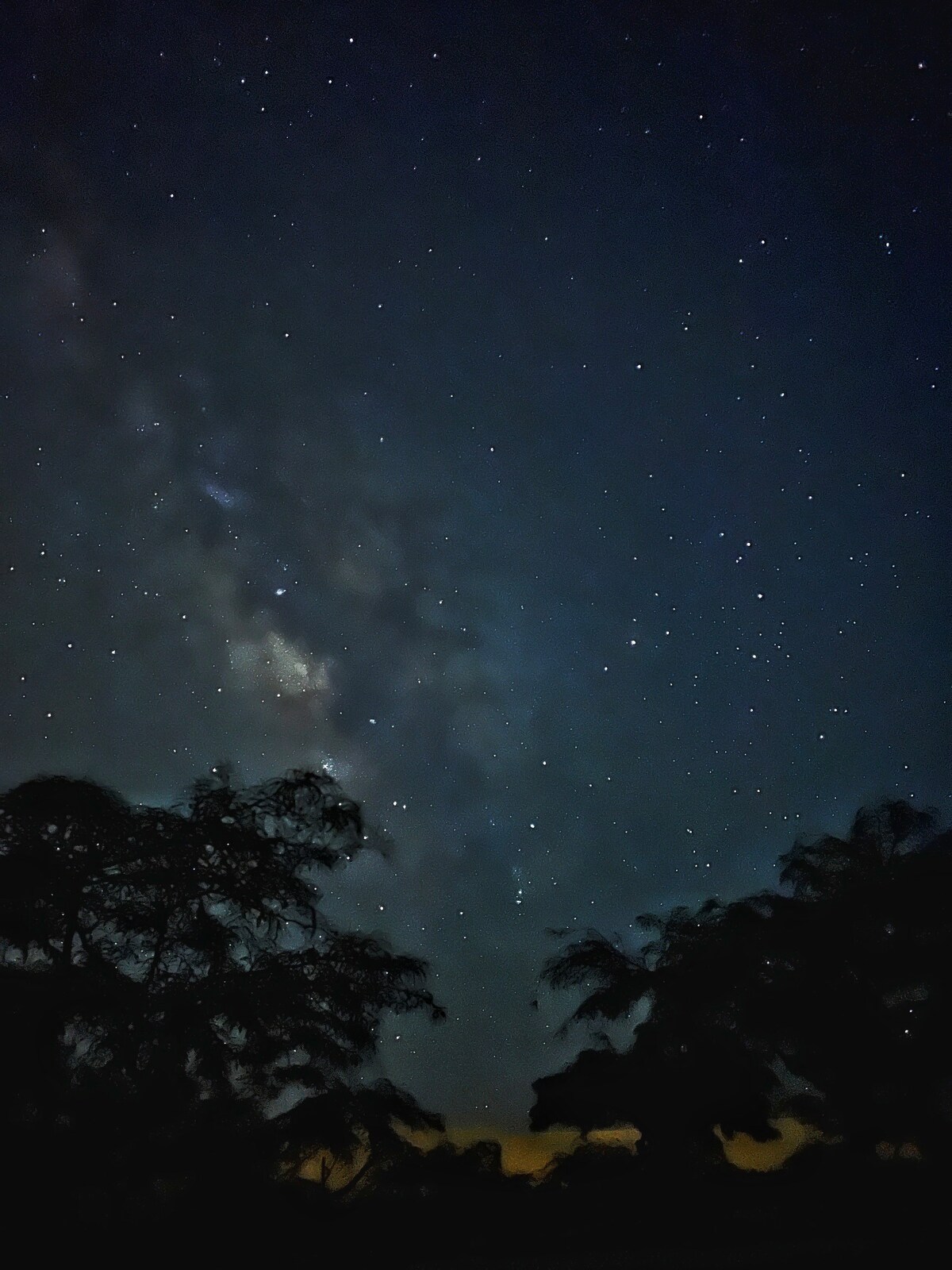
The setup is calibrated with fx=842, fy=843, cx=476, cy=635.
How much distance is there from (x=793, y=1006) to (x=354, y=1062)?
2.34 m

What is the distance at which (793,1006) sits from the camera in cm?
445

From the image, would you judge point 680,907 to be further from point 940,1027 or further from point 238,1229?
point 238,1229

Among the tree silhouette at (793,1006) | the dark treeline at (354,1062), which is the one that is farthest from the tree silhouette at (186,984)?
the tree silhouette at (793,1006)

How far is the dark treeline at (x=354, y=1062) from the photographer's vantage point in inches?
132

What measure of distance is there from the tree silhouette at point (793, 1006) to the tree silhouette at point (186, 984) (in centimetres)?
97

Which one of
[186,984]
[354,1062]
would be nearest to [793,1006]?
[354,1062]

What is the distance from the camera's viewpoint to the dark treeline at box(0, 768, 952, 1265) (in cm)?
335

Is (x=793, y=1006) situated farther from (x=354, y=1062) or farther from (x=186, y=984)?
(x=186, y=984)

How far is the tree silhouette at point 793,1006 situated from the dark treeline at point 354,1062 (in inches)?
0.5

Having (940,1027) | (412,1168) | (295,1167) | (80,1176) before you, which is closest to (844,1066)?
(940,1027)

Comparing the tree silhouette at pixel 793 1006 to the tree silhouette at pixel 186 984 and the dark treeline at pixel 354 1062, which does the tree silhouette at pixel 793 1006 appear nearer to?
the dark treeline at pixel 354 1062

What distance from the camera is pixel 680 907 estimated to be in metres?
4.22

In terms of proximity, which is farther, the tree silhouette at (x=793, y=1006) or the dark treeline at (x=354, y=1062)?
the tree silhouette at (x=793, y=1006)

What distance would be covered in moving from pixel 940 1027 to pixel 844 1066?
66 centimetres
